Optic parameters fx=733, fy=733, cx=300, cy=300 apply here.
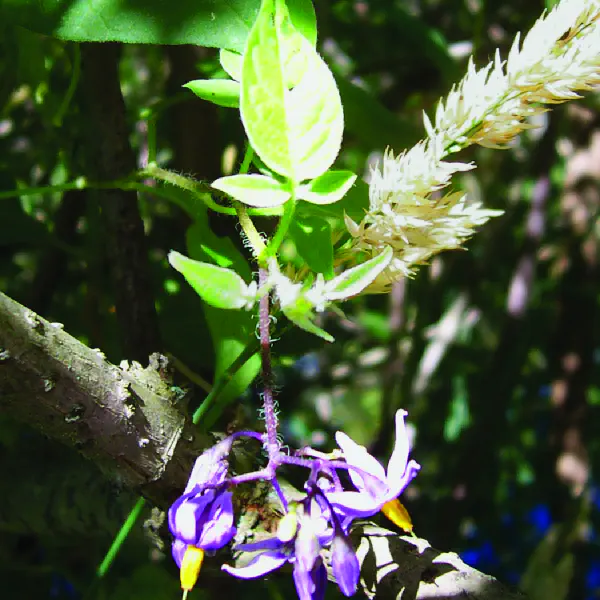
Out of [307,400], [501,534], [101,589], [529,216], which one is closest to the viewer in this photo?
[101,589]

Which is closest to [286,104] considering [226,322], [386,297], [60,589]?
[226,322]

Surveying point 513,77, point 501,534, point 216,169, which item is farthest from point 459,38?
point 513,77

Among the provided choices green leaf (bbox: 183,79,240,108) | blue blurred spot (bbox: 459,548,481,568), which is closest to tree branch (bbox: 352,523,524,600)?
green leaf (bbox: 183,79,240,108)

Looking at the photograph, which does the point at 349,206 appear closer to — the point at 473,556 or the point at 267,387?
the point at 267,387

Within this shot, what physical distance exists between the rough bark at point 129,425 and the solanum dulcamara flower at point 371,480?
0.13 feet

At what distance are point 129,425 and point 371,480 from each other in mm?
111

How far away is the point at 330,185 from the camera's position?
0.30m

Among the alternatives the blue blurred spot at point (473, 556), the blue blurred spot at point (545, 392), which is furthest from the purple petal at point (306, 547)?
the blue blurred spot at point (545, 392)

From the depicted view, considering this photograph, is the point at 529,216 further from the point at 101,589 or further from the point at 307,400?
the point at 101,589

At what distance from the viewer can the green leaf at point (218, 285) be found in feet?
0.91

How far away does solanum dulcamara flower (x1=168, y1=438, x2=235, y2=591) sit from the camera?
30cm

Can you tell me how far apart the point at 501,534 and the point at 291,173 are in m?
1.06

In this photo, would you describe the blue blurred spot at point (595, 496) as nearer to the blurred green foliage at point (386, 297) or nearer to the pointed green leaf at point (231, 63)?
the blurred green foliage at point (386, 297)

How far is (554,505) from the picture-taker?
44.1 inches
